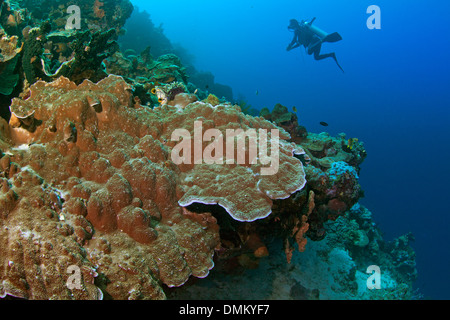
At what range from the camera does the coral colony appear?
7.41ft

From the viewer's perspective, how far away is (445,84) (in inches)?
4628

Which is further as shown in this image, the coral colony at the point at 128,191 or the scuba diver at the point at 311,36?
the scuba diver at the point at 311,36

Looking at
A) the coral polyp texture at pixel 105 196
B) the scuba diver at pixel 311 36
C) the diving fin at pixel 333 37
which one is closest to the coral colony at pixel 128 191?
the coral polyp texture at pixel 105 196

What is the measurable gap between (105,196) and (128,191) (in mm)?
250

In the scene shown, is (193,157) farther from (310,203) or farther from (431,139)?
(431,139)

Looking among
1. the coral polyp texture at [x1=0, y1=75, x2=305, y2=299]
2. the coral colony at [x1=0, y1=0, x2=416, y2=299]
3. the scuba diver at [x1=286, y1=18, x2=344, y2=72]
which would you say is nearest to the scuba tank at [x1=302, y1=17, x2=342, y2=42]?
the scuba diver at [x1=286, y1=18, x2=344, y2=72]

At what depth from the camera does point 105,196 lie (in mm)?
2762

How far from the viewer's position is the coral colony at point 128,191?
2260 mm

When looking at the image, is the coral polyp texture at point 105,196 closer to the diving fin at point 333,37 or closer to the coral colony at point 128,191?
the coral colony at point 128,191

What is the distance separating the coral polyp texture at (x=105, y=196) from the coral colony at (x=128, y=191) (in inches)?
0.5

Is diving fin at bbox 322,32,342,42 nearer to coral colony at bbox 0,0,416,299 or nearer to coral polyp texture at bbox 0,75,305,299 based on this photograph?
coral colony at bbox 0,0,416,299

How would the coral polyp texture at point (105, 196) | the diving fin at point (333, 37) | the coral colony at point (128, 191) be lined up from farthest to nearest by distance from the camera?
the diving fin at point (333, 37), the coral colony at point (128, 191), the coral polyp texture at point (105, 196)

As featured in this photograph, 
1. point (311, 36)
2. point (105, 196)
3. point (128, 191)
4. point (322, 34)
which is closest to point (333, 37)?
point (322, 34)

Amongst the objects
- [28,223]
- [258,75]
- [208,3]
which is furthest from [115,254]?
[208,3]
